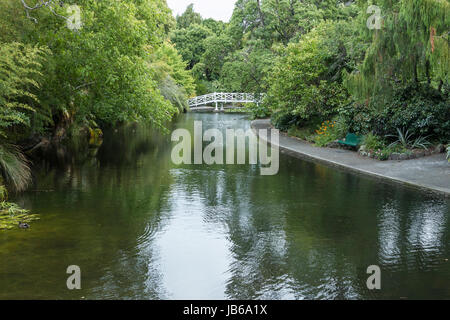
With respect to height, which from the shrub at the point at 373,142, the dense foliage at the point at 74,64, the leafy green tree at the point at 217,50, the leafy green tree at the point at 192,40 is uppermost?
the leafy green tree at the point at 192,40

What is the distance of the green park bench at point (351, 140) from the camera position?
680 inches

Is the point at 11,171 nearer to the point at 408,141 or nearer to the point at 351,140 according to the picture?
the point at 351,140

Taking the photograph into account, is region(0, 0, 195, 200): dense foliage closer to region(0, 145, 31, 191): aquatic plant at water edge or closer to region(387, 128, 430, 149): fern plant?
region(0, 145, 31, 191): aquatic plant at water edge

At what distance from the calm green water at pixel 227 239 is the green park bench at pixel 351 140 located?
4549 millimetres

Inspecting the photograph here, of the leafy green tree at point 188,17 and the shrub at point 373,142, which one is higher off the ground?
the leafy green tree at point 188,17

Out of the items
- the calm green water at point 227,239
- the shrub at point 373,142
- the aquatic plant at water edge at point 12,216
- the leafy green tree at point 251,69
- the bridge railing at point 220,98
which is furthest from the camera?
the bridge railing at point 220,98

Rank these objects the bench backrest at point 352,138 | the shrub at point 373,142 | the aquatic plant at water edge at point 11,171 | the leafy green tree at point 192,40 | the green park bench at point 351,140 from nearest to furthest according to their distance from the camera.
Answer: the aquatic plant at water edge at point 11,171, the shrub at point 373,142, the green park bench at point 351,140, the bench backrest at point 352,138, the leafy green tree at point 192,40

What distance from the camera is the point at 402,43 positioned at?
480 inches

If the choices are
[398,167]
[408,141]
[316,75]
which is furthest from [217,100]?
[398,167]

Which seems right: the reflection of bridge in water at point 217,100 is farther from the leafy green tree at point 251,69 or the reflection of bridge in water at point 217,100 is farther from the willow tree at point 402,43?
the willow tree at point 402,43

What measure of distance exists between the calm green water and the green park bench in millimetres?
4549

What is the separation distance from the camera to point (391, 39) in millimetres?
12602

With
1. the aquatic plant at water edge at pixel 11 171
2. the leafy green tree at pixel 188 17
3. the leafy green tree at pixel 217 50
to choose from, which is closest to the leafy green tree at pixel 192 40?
the leafy green tree at pixel 217 50

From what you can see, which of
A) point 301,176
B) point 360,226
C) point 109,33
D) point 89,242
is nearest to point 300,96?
point 301,176
